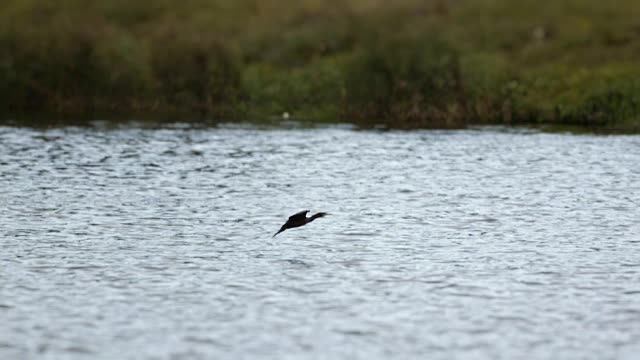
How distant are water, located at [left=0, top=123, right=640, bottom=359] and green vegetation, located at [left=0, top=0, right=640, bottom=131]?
9.67 m

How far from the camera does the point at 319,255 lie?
25.8m

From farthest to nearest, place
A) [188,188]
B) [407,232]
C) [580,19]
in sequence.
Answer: [580,19], [188,188], [407,232]

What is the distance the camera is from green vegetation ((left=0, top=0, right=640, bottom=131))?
55.6m

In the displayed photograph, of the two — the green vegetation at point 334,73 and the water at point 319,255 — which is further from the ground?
the green vegetation at point 334,73

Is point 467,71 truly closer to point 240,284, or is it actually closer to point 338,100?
point 338,100

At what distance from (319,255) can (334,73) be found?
105 ft

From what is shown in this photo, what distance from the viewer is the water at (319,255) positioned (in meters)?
19.2

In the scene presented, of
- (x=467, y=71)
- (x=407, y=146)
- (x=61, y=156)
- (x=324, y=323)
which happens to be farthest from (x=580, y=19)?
(x=324, y=323)

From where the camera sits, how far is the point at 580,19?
73500 millimetres

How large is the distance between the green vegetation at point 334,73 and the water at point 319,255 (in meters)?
9.67

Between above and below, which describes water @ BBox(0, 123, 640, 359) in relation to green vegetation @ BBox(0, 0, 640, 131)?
below

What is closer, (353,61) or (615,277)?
(615,277)

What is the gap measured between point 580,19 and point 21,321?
5748cm

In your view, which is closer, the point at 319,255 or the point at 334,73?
the point at 319,255
